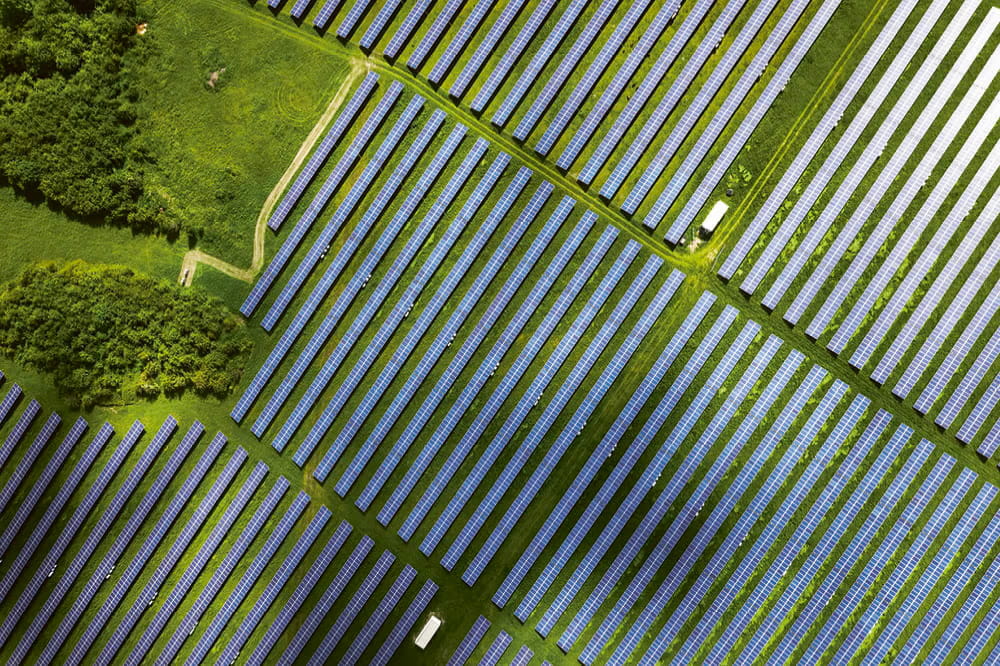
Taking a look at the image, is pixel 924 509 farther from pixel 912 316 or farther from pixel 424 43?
pixel 424 43

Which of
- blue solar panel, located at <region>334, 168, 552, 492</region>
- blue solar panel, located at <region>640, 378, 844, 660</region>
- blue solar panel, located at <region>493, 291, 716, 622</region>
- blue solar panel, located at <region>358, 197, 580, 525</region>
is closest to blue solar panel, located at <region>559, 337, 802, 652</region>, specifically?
blue solar panel, located at <region>640, 378, 844, 660</region>

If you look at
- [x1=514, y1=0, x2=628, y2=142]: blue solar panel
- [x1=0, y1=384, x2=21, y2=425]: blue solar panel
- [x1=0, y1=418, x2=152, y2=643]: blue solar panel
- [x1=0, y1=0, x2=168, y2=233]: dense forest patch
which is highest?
[x1=514, y1=0, x2=628, y2=142]: blue solar panel

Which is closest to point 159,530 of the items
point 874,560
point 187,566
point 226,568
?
point 187,566

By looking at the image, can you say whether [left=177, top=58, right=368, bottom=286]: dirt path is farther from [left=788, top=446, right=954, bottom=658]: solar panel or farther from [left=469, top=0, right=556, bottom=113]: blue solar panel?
[left=788, top=446, right=954, bottom=658]: solar panel

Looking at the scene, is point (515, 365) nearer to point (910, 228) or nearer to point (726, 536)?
point (726, 536)

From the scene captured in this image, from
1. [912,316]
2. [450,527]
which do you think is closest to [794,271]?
[912,316]

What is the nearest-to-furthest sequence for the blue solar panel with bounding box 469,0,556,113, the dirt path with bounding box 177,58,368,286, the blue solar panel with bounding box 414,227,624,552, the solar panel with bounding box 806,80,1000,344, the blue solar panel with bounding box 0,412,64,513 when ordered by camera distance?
the solar panel with bounding box 806,80,1000,344
the blue solar panel with bounding box 414,227,624,552
the blue solar panel with bounding box 0,412,64,513
the blue solar panel with bounding box 469,0,556,113
the dirt path with bounding box 177,58,368,286
